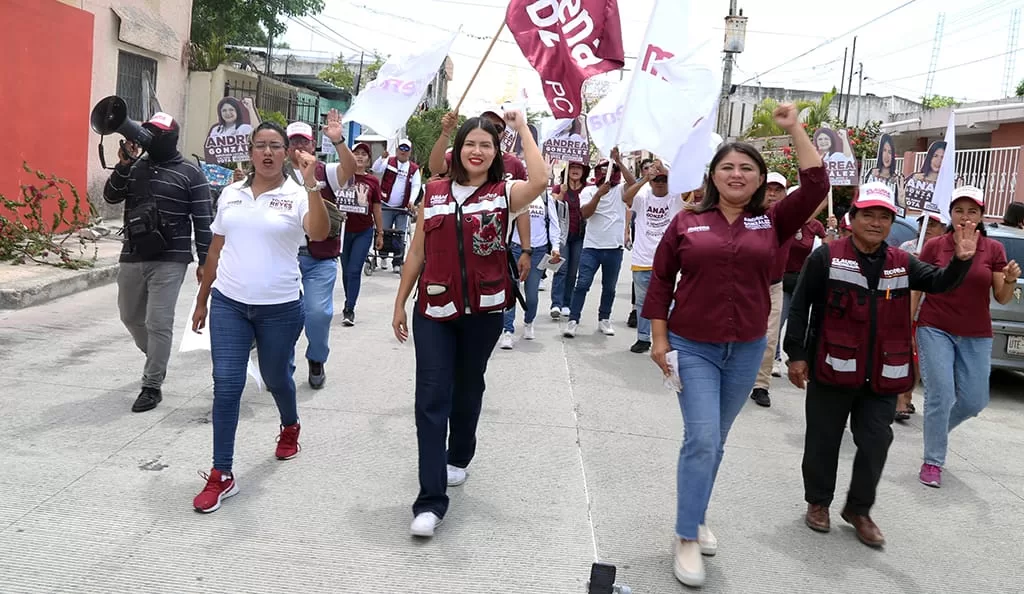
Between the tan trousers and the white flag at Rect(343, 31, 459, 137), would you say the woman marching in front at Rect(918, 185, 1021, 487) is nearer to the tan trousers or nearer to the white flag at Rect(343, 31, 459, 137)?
the tan trousers

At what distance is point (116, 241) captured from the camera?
14047 millimetres

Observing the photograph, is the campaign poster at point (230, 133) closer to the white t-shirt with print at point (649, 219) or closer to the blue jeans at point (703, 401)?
the white t-shirt with print at point (649, 219)

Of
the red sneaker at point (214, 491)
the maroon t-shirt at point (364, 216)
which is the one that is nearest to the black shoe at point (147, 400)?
the red sneaker at point (214, 491)

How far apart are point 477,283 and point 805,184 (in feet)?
4.89

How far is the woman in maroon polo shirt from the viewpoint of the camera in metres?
3.88

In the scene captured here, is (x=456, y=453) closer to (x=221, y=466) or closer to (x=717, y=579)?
(x=221, y=466)

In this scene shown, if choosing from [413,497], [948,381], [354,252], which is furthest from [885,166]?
[413,497]

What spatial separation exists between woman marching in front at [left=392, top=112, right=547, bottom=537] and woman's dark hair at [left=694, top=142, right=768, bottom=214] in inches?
28.9

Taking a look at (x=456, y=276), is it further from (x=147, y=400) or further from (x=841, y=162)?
(x=841, y=162)

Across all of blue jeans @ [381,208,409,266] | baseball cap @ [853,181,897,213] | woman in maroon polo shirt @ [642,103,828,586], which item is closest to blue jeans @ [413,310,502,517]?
woman in maroon polo shirt @ [642,103,828,586]

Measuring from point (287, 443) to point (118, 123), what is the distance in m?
2.44

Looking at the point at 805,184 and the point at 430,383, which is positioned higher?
the point at 805,184

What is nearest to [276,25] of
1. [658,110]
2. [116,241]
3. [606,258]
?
[116,241]

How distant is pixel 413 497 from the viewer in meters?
4.56
